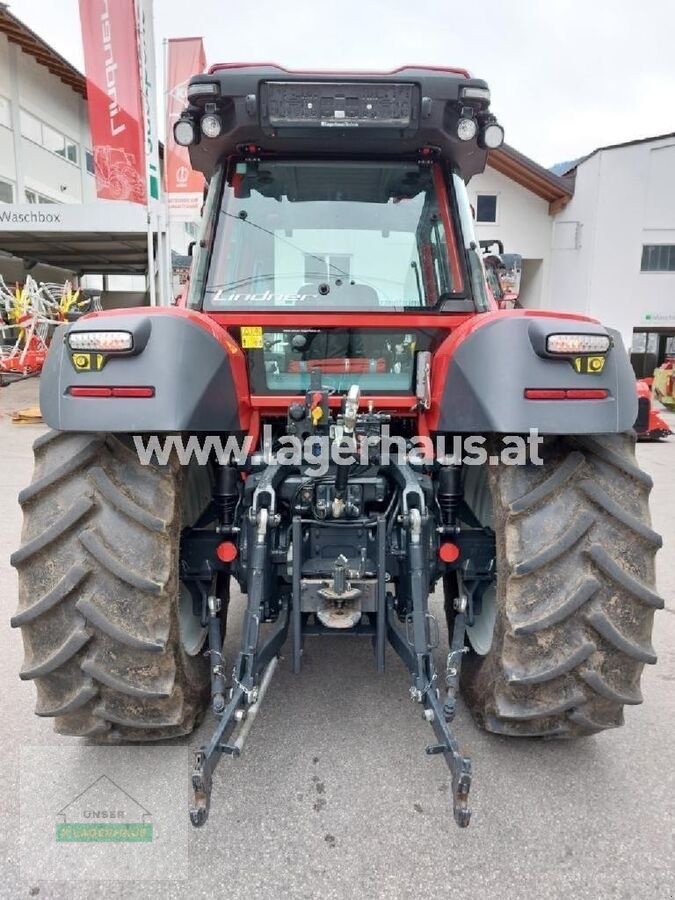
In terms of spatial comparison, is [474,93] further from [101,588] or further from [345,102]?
[101,588]

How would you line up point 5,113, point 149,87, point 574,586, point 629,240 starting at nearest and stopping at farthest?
point 574,586 < point 149,87 < point 5,113 < point 629,240

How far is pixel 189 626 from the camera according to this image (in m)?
2.75

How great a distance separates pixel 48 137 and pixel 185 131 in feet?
74.0

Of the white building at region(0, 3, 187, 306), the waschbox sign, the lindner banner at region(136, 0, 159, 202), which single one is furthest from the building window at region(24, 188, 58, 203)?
the lindner banner at region(136, 0, 159, 202)

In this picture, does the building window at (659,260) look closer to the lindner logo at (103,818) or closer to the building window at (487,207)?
the building window at (487,207)

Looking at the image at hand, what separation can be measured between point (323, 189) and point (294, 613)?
1840mm

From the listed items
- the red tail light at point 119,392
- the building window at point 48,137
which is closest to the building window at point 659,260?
the building window at point 48,137

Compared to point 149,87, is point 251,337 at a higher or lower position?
lower

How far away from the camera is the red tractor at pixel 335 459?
2066mm

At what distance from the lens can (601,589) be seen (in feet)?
6.91

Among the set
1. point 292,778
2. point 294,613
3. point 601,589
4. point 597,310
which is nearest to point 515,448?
point 601,589

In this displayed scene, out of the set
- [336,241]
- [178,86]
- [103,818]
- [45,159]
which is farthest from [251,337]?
[45,159]

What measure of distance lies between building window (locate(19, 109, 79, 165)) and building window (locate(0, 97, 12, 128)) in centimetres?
43

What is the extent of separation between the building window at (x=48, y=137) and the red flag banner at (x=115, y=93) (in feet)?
34.3
